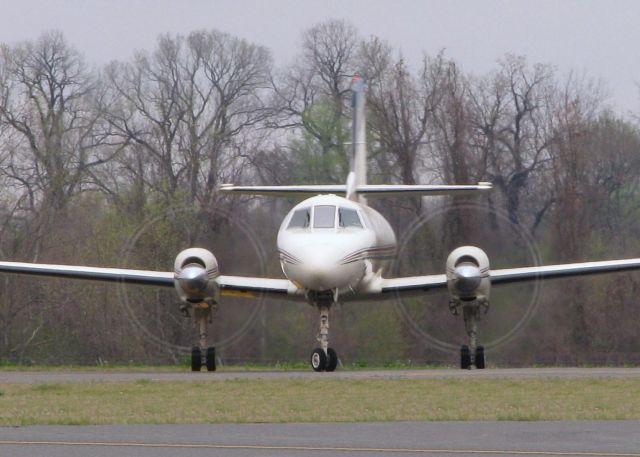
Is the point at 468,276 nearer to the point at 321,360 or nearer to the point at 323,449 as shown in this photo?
the point at 321,360

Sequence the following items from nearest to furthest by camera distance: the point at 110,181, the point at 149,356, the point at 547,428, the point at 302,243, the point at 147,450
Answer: the point at 147,450
the point at 547,428
the point at 302,243
the point at 149,356
the point at 110,181

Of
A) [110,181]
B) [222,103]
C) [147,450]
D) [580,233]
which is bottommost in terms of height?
[147,450]

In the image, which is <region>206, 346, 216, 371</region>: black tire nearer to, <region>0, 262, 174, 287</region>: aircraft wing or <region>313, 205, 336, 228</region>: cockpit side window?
<region>0, 262, 174, 287</region>: aircraft wing

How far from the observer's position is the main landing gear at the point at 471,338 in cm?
2858

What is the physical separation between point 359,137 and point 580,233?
1056 cm

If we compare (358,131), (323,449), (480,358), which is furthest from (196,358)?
(323,449)

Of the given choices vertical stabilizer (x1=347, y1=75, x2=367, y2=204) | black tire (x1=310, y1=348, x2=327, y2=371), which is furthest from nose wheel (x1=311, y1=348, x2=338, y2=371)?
vertical stabilizer (x1=347, y1=75, x2=367, y2=204)

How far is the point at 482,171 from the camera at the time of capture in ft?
146

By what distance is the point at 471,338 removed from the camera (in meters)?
29.2

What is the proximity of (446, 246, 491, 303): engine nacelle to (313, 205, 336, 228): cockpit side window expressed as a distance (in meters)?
2.42

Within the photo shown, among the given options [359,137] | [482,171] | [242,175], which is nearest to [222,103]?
[242,175]

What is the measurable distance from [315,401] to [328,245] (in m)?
8.84

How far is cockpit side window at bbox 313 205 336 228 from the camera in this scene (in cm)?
2706

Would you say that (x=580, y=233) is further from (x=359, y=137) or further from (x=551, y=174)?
(x=359, y=137)
